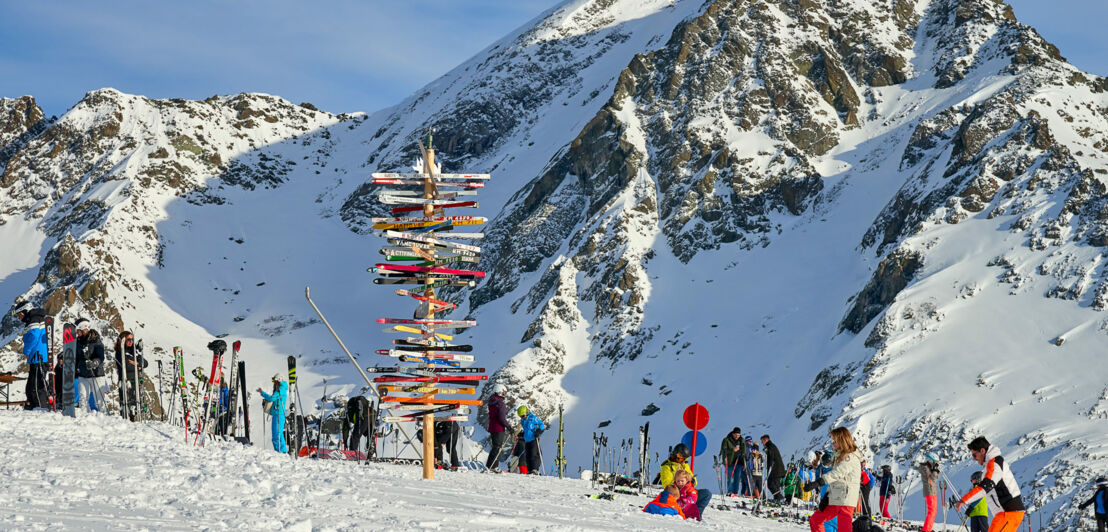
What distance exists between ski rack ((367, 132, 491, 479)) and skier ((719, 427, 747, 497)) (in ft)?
37.8


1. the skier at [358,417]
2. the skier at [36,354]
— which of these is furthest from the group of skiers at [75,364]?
the skier at [358,417]

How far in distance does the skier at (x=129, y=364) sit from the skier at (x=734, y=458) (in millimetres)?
13804

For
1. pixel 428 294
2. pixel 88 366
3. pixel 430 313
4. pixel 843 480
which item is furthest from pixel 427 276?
pixel 88 366

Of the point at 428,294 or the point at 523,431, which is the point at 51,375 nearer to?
the point at 428,294

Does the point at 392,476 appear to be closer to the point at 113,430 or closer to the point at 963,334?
the point at 113,430

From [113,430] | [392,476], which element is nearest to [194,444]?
[113,430]

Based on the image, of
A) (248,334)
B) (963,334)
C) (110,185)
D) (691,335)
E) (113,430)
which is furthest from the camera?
(110,185)

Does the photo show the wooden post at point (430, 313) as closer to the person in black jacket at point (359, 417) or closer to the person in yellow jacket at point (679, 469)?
the person in yellow jacket at point (679, 469)

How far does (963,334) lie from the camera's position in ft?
178

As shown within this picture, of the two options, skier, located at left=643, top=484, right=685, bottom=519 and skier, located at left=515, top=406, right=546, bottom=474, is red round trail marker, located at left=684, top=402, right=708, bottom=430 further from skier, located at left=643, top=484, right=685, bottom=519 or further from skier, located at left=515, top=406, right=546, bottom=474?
skier, located at left=515, top=406, right=546, bottom=474

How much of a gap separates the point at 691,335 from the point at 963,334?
22.3 meters

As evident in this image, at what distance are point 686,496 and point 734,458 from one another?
11465mm

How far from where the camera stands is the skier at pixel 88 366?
19500 millimetres

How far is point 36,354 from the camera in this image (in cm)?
1994
